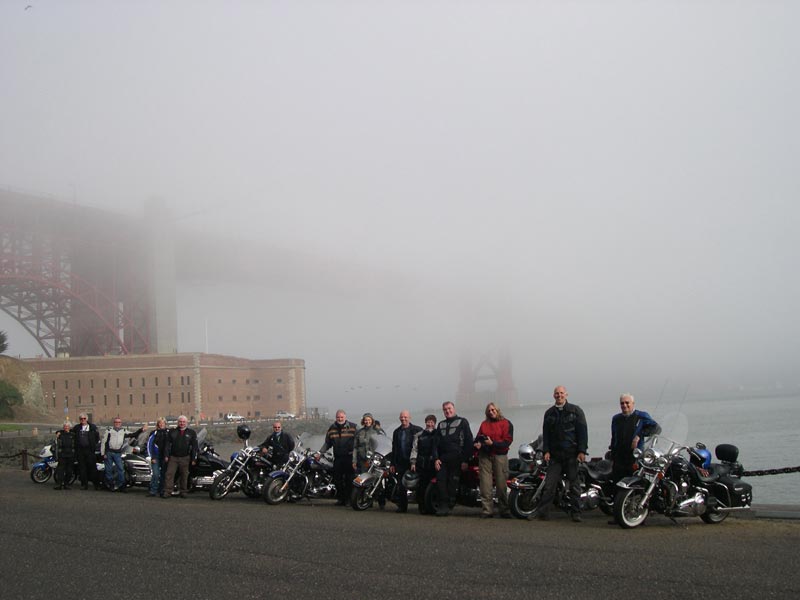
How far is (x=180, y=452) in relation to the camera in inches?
571

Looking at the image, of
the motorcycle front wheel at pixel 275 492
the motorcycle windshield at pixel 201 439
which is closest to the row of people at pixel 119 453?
the motorcycle windshield at pixel 201 439

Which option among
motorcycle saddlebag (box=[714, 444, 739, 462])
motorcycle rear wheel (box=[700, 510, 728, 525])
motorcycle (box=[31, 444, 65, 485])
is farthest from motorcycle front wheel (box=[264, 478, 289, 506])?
motorcycle (box=[31, 444, 65, 485])

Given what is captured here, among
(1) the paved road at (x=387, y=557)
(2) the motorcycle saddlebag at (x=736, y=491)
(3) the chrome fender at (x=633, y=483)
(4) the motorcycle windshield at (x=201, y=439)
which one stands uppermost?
(4) the motorcycle windshield at (x=201, y=439)

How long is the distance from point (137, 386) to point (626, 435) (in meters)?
87.6

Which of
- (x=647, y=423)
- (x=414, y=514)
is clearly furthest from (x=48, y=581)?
(x=647, y=423)

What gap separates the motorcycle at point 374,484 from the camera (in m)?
11.6

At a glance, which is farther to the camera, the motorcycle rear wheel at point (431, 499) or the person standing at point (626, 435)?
the motorcycle rear wheel at point (431, 499)

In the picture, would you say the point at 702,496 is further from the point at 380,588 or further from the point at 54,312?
the point at 54,312

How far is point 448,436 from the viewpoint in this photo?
1089cm

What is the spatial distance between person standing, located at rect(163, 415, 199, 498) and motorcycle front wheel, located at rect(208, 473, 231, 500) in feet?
A: 3.37

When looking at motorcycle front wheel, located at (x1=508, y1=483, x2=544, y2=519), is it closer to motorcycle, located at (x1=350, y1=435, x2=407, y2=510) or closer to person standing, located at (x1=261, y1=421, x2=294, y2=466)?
motorcycle, located at (x1=350, y1=435, x2=407, y2=510)

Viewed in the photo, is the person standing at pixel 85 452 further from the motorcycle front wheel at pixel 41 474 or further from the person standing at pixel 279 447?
the person standing at pixel 279 447

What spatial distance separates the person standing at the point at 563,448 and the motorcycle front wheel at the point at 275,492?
4.51 m

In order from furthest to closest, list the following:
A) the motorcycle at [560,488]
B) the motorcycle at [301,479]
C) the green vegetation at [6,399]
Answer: the green vegetation at [6,399], the motorcycle at [301,479], the motorcycle at [560,488]
